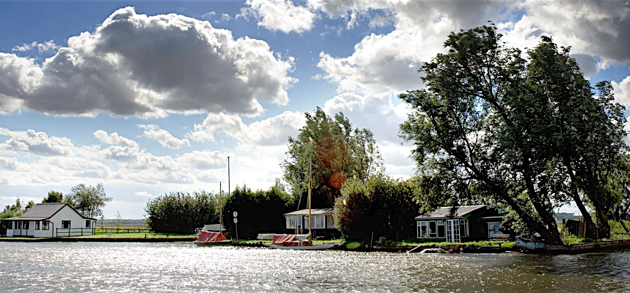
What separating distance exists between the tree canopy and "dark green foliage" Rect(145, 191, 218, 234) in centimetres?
1159

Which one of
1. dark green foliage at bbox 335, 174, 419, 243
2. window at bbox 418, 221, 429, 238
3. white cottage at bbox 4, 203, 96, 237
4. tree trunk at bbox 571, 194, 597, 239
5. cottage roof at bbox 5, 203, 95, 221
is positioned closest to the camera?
tree trunk at bbox 571, 194, 597, 239

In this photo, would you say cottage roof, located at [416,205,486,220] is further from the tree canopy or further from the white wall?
the white wall

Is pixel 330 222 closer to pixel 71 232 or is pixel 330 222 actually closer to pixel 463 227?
pixel 463 227

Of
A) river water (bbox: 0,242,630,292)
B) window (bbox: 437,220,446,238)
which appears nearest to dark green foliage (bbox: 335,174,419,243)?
window (bbox: 437,220,446,238)

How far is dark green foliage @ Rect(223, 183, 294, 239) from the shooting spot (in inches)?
2341

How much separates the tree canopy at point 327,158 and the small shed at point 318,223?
10.8 feet

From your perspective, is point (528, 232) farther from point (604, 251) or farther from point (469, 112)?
point (469, 112)

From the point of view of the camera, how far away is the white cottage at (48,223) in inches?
2630

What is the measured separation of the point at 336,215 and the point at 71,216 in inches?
1718

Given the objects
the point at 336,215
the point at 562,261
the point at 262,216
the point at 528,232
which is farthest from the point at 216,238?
the point at 562,261

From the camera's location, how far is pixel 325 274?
2433 cm

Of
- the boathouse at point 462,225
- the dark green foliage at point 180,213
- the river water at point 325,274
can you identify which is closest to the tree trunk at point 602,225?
the boathouse at point 462,225

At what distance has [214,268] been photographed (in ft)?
90.5

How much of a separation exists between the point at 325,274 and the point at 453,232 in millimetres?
22051
